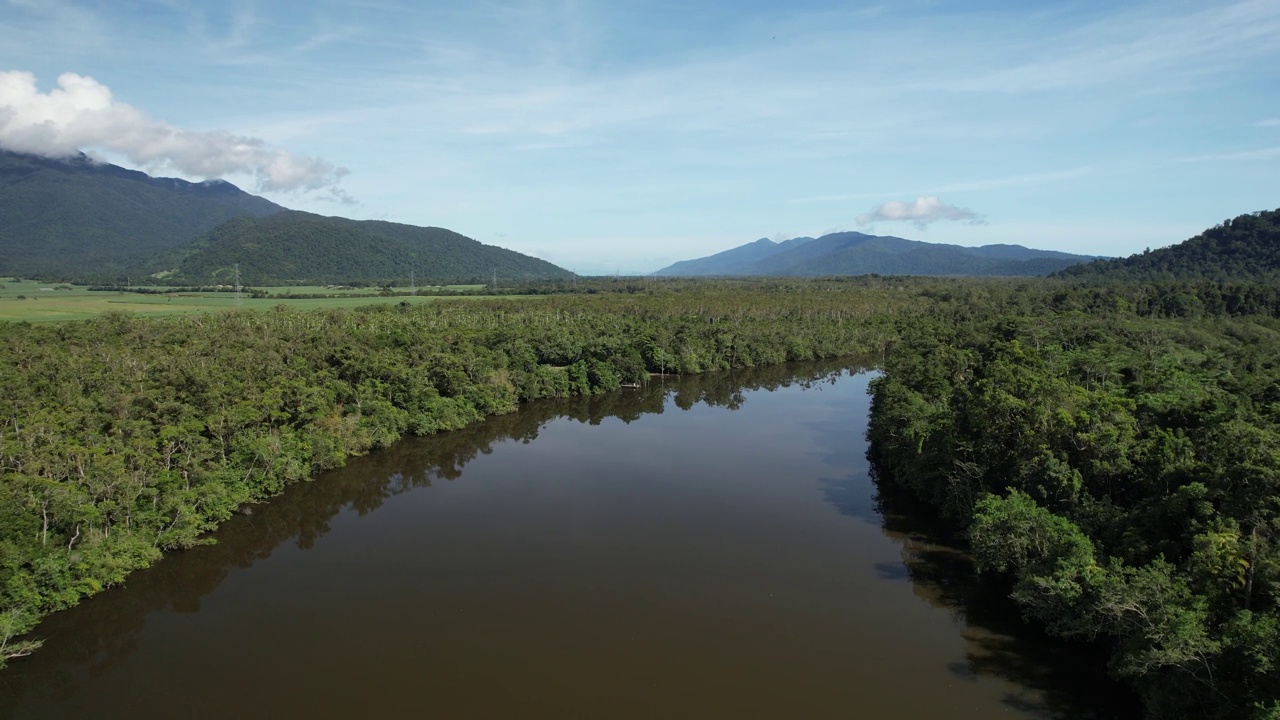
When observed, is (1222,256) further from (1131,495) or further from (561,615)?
(561,615)

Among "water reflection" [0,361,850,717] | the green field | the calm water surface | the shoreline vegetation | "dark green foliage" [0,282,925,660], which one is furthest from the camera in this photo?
the green field

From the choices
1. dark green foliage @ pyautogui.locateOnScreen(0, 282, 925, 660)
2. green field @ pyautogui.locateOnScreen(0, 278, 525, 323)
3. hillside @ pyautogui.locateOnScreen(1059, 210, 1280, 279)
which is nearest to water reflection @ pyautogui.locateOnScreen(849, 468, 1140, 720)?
dark green foliage @ pyautogui.locateOnScreen(0, 282, 925, 660)

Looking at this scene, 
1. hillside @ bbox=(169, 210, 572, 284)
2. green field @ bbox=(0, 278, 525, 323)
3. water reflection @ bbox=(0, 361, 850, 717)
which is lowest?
water reflection @ bbox=(0, 361, 850, 717)

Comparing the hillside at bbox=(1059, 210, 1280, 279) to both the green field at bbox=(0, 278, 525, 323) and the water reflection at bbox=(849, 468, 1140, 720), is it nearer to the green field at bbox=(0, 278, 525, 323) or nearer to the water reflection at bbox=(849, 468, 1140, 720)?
the water reflection at bbox=(849, 468, 1140, 720)

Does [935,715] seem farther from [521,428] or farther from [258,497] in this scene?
[521,428]

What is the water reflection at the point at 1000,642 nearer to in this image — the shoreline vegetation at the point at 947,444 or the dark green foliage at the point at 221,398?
the shoreline vegetation at the point at 947,444

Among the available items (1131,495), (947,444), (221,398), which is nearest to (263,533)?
(221,398)

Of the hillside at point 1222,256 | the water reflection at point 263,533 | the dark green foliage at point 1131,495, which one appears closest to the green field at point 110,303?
the water reflection at point 263,533
